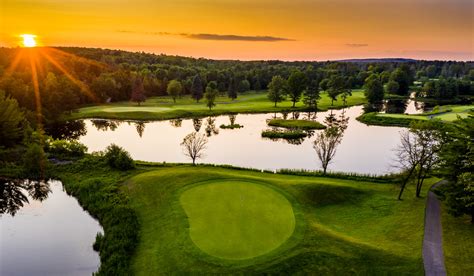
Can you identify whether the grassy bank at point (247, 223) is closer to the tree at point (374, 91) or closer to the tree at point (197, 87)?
the tree at point (197, 87)

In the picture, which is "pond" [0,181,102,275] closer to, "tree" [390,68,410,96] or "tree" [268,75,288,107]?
"tree" [268,75,288,107]

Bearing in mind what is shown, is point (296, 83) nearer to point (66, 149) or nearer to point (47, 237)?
point (66, 149)

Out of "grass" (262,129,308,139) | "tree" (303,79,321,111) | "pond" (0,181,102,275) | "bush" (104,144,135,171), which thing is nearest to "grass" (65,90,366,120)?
"tree" (303,79,321,111)

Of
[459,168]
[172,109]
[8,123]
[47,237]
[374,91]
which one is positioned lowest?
[47,237]

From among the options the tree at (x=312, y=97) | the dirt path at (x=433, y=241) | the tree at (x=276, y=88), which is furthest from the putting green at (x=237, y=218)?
the tree at (x=312, y=97)

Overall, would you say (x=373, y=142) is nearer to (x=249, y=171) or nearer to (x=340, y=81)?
(x=249, y=171)

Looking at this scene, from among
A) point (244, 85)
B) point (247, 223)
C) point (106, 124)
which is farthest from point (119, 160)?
point (244, 85)

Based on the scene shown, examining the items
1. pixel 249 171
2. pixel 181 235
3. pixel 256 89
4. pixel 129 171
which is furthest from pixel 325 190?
pixel 256 89
